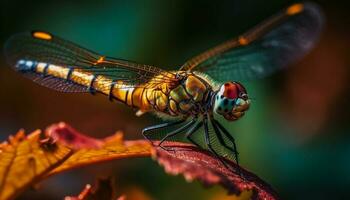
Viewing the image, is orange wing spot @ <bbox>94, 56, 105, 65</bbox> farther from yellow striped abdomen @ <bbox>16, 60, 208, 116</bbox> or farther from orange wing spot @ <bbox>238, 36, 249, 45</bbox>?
orange wing spot @ <bbox>238, 36, 249, 45</bbox>

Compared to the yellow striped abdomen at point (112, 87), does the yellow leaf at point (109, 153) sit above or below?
below

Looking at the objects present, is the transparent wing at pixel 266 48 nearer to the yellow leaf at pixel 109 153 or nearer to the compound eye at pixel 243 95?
the compound eye at pixel 243 95

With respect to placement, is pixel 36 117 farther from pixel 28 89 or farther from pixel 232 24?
pixel 232 24

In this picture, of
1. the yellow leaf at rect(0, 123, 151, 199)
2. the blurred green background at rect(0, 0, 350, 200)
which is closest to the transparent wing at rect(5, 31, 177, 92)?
the blurred green background at rect(0, 0, 350, 200)

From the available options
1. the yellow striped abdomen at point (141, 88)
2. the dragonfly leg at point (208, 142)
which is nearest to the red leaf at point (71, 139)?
the dragonfly leg at point (208, 142)

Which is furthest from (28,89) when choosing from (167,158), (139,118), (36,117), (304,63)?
(167,158)

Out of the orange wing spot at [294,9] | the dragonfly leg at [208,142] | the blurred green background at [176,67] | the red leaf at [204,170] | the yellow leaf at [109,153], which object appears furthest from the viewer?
the blurred green background at [176,67]

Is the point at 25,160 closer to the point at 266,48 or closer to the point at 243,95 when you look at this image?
the point at 243,95

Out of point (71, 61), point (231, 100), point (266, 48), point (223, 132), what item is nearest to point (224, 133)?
point (223, 132)
